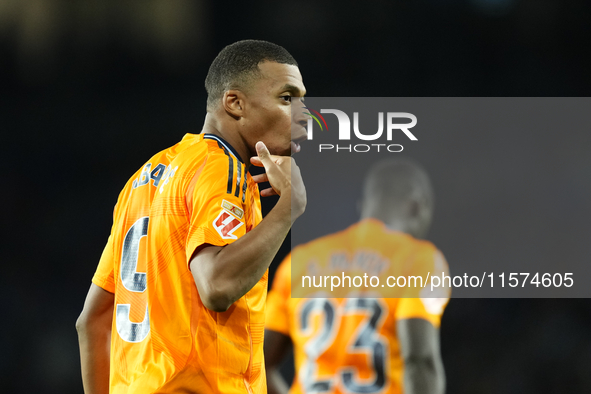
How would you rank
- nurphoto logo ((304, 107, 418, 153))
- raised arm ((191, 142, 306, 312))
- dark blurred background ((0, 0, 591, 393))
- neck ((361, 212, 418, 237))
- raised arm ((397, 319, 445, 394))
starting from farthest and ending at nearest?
1. dark blurred background ((0, 0, 591, 393))
2. nurphoto logo ((304, 107, 418, 153))
3. neck ((361, 212, 418, 237))
4. raised arm ((397, 319, 445, 394))
5. raised arm ((191, 142, 306, 312))

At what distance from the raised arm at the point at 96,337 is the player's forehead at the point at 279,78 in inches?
27.3

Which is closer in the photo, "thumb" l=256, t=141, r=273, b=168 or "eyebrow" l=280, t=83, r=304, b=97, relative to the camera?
"thumb" l=256, t=141, r=273, b=168

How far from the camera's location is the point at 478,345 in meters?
4.52

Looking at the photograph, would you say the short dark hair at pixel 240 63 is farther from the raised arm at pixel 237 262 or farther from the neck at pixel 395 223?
the neck at pixel 395 223

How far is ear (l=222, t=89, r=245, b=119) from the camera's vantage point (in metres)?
1.45

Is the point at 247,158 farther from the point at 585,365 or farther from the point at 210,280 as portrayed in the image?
the point at 585,365

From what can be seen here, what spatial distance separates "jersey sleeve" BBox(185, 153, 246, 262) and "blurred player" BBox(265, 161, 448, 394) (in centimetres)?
75

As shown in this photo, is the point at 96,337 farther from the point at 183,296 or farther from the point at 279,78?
the point at 279,78

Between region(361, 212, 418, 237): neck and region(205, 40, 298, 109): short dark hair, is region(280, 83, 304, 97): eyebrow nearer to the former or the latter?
region(205, 40, 298, 109): short dark hair

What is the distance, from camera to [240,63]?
1.48 metres

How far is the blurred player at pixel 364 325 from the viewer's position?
1801 mm

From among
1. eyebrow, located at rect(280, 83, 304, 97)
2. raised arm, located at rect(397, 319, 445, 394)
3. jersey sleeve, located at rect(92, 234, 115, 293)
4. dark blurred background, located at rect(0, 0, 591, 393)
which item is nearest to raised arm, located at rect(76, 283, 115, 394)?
jersey sleeve, located at rect(92, 234, 115, 293)

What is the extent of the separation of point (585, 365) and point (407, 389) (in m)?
3.50

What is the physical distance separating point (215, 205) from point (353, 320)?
940mm
